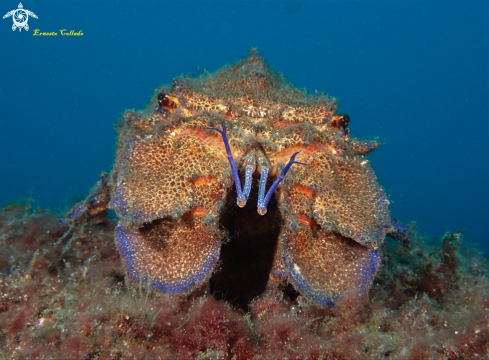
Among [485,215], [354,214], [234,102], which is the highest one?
[485,215]

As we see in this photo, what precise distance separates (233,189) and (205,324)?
5.37 feet

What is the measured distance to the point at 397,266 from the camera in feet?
18.8

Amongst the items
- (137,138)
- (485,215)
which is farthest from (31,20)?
(485,215)

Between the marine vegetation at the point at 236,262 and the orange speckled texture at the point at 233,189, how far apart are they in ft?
0.06

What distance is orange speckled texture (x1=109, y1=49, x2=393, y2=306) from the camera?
11.9 ft

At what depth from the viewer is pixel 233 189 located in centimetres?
404

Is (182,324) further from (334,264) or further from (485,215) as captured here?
(485,215)

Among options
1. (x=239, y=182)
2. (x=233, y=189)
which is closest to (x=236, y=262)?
(x=233, y=189)

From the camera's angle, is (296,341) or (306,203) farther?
(306,203)

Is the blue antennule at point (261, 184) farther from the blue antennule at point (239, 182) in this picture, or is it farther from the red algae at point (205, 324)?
the red algae at point (205, 324)

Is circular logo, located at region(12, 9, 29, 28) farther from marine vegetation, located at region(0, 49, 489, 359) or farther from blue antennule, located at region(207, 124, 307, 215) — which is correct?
blue antennule, located at region(207, 124, 307, 215)

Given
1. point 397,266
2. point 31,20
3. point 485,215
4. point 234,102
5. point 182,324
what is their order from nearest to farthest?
1. point 182,324
2. point 234,102
3. point 397,266
4. point 485,215
5. point 31,20

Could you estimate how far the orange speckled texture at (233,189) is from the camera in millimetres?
3625

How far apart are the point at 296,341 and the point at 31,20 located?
152767 millimetres
